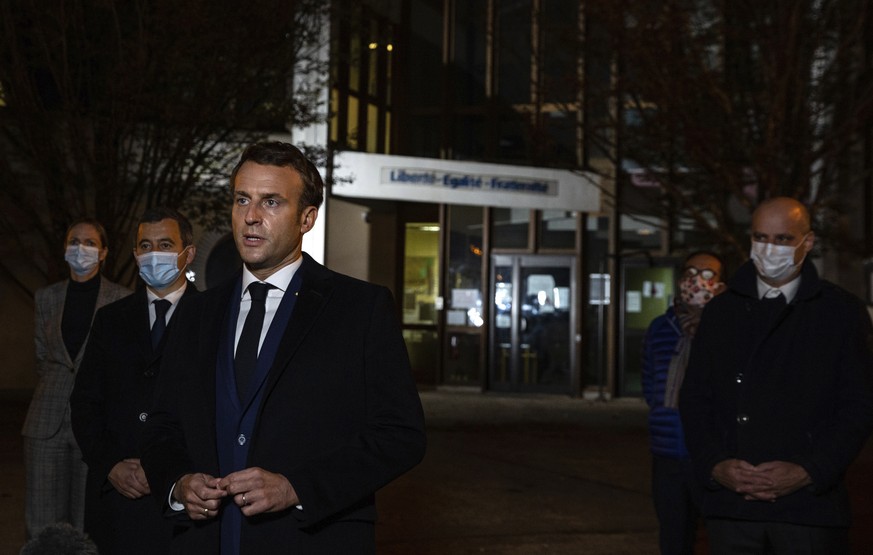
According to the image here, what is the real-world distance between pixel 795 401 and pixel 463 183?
53.7ft

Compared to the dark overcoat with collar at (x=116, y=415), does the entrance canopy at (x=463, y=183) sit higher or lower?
higher

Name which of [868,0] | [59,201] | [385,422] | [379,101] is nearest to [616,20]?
[868,0]

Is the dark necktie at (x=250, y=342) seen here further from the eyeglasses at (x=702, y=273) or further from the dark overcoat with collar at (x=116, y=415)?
the eyeglasses at (x=702, y=273)

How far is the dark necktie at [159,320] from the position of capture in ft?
15.5

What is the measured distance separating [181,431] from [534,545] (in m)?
5.58

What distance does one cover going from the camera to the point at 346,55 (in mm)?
14500

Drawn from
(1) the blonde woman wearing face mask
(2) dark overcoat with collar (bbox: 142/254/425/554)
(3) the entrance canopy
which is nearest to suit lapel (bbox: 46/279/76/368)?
(1) the blonde woman wearing face mask

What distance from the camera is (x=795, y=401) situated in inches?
165

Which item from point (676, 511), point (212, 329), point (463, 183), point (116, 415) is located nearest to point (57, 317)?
point (116, 415)

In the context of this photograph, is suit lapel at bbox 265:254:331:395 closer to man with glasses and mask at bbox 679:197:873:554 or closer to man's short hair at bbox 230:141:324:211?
man's short hair at bbox 230:141:324:211

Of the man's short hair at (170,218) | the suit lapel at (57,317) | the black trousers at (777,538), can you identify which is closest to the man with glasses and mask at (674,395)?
the black trousers at (777,538)

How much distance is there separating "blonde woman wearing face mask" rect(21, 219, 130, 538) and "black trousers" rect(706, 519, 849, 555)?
9.86 feet

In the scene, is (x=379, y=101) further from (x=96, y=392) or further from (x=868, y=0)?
(x=96, y=392)

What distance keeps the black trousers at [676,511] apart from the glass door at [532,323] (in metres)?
16.3
